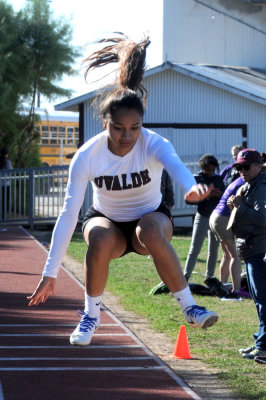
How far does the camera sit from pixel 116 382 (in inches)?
257

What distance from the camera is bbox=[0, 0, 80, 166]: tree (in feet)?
92.4

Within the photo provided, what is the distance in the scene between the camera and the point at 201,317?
5.77 m

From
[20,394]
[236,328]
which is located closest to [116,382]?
[20,394]

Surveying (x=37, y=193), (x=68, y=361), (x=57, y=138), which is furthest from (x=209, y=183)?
(x=57, y=138)

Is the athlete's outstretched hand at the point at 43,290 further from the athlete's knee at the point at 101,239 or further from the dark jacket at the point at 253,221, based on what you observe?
the dark jacket at the point at 253,221

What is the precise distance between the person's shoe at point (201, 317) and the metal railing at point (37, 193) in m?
15.2

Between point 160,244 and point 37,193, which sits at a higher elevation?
point 160,244

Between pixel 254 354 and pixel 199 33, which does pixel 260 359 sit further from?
pixel 199 33

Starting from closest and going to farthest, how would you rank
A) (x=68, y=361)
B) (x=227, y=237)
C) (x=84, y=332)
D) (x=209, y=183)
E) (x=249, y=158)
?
(x=84, y=332)
(x=68, y=361)
(x=249, y=158)
(x=227, y=237)
(x=209, y=183)

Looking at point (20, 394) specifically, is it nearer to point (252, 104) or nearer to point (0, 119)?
point (252, 104)

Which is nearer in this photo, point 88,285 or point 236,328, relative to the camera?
point 88,285

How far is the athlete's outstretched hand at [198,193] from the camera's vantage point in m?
4.84

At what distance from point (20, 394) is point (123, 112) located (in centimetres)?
237

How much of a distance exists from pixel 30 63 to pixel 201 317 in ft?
77.8
